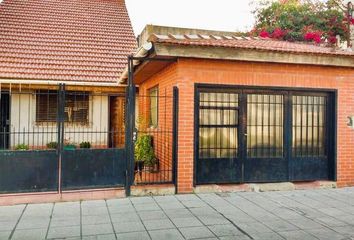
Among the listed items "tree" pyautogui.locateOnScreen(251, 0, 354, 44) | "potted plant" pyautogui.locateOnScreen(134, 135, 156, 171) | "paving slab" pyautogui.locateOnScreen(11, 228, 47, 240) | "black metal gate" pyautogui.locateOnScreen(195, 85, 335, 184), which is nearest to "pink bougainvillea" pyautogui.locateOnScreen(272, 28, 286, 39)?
"tree" pyautogui.locateOnScreen(251, 0, 354, 44)

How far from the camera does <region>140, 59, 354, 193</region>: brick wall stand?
7684mm

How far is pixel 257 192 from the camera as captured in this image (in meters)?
7.95

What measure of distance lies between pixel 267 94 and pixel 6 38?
11.0 meters

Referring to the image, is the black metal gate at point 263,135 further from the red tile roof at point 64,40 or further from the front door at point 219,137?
the red tile roof at point 64,40

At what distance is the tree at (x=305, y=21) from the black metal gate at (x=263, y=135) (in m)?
9.84

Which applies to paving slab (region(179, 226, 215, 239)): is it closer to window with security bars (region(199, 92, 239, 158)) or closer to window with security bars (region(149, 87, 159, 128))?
window with security bars (region(199, 92, 239, 158))

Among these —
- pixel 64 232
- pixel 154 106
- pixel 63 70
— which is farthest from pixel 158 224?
pixel 63 70

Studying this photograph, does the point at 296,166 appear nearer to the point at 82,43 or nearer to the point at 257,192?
the point at 257,192

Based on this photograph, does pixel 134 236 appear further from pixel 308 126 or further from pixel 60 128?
pixel 308 126

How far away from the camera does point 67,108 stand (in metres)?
13.5

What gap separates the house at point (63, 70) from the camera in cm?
1243

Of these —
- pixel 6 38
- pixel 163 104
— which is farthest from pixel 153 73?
pixel 6 38

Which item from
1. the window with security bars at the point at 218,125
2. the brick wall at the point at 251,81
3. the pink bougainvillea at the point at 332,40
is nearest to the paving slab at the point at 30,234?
the brick wall at the point at 251,81

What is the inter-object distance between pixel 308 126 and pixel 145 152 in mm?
4358
